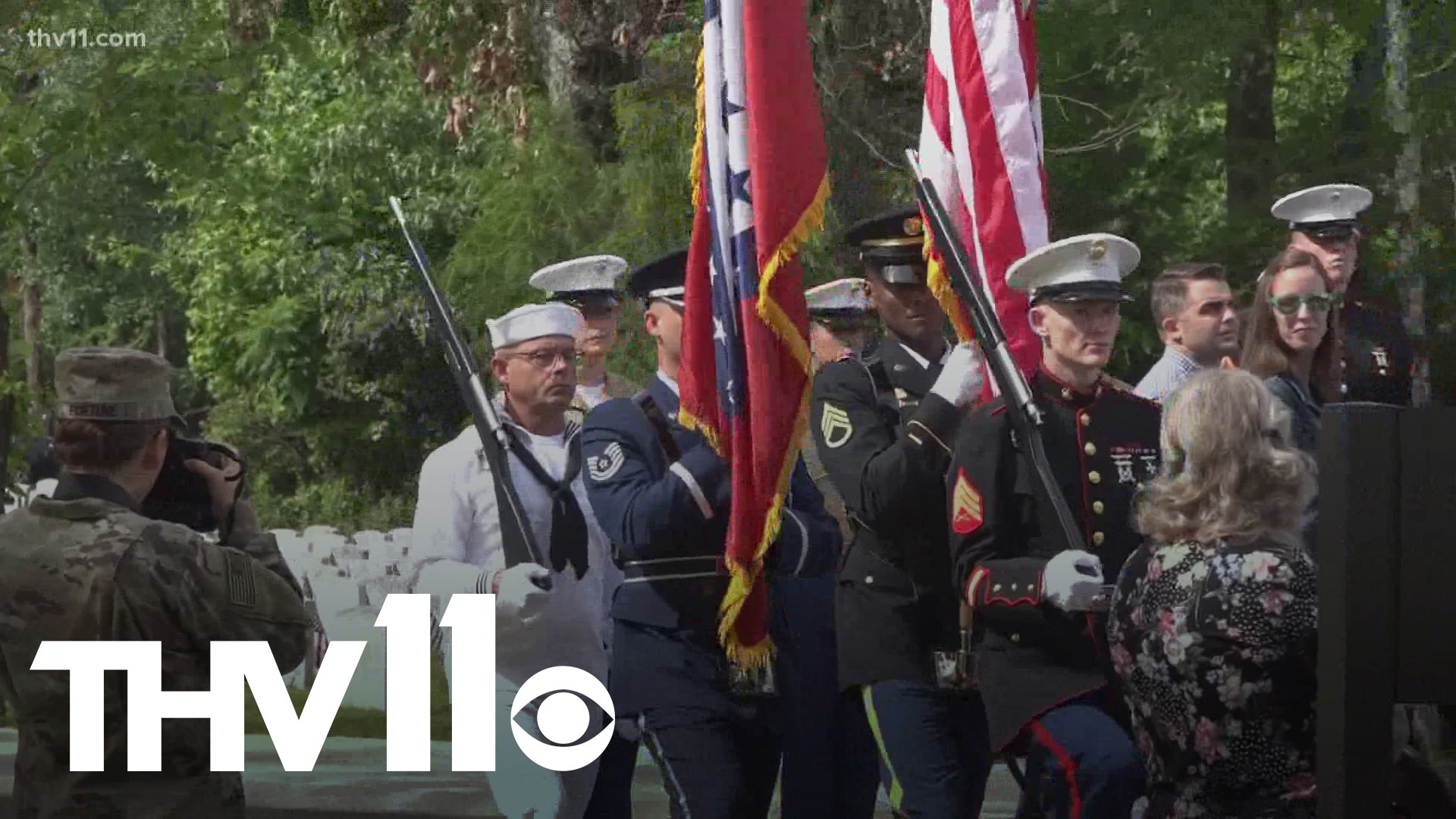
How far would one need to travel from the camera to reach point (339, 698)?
23.9ft

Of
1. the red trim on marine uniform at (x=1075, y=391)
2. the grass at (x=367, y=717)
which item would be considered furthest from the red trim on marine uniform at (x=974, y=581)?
the grass at (x=367, y=717)

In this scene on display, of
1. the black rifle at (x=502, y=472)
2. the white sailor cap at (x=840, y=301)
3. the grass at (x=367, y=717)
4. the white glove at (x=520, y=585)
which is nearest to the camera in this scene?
the white glove at (x=520, y=585)

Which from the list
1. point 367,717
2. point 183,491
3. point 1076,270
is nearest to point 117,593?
point 183,491

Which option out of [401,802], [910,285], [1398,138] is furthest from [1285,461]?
[1398,138]

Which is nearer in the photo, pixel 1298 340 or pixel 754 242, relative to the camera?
pixel 754 242

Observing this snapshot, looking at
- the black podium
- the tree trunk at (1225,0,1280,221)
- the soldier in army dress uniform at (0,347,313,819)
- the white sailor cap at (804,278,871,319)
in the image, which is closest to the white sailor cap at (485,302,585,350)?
the white sailor cap at (804,278,871,319)

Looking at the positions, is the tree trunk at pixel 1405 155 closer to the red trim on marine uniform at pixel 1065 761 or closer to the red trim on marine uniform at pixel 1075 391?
the red trim on marine uniform at pixel 1075 391

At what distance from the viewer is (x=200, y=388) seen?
1644 inches

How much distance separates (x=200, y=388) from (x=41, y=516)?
37422mm

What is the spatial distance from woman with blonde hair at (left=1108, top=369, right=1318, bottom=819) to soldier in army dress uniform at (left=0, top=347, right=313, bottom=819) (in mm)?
1647

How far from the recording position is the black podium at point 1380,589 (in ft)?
12.8

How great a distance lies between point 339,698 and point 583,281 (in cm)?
163

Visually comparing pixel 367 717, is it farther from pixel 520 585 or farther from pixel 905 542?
pixel 905 542

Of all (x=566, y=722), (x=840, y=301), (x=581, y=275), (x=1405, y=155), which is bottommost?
(x=566, y=722)
